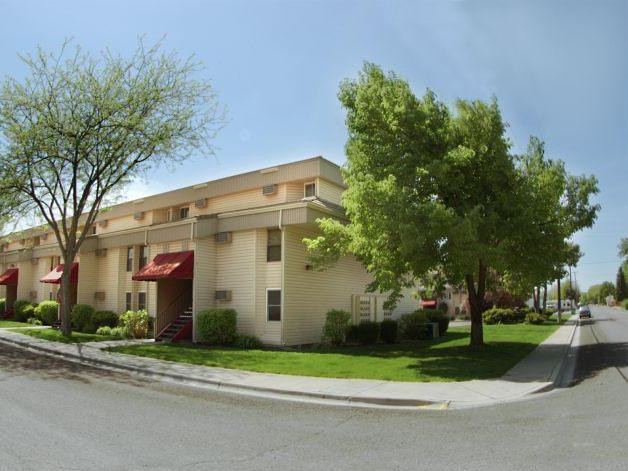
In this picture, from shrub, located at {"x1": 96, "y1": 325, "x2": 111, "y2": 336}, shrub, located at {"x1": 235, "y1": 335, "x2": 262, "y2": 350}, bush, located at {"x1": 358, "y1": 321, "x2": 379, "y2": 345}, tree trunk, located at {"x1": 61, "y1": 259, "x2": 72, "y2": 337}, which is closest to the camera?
shrub, located at {"x1": 235, "y1": 335, "x2": 262, "y2": 350}

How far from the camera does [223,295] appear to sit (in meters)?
19.8

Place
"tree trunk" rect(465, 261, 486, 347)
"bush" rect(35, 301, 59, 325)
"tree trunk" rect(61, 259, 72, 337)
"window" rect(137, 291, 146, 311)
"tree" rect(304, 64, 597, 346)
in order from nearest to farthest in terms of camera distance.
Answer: "tree" rect(304, 64, 597, 346), "tree trunk" rect(465, 261, 486, 347), "tree trunk" rect(61, 259, 72, 337), "window" rect(137, 291, 146, 311), "bush" rect(35, 301, 59, 325)

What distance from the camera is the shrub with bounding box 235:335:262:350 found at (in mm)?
18047

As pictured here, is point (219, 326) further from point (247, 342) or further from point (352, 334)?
point (352, 334)

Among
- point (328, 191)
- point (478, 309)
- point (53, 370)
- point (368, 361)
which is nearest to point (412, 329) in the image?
point (478, 309)

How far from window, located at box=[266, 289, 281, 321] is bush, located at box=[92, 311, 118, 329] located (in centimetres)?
1011

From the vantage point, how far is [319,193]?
20766 mm

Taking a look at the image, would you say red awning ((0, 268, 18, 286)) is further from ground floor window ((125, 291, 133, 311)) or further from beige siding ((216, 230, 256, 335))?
beige siding ((216, 230, 256, 335))

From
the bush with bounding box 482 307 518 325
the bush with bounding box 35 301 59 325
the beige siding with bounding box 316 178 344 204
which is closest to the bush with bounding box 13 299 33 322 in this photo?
the bush with bounding box 35 301 59 325

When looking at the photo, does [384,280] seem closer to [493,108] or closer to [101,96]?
[493,108]

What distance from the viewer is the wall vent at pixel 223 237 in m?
20.1

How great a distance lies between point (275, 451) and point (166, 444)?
4.71 feet

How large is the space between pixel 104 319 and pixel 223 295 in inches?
322

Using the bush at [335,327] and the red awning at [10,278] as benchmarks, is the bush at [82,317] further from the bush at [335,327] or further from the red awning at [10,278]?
the red awning at [10,278]
